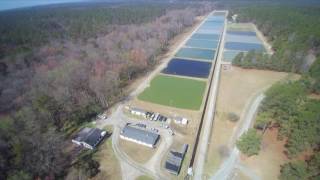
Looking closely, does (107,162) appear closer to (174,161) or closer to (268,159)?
(174,161)

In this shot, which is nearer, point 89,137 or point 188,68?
point 89,137

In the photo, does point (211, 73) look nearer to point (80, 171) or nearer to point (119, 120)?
point (119, 120)

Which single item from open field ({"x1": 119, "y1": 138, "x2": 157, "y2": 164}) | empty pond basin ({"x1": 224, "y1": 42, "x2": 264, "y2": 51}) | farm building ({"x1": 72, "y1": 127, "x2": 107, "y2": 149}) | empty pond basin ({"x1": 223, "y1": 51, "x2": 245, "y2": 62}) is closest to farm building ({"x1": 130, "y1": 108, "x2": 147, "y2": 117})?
farm building ({"x1": 72, "y1": 127, "x2": 107, "y2": 149})

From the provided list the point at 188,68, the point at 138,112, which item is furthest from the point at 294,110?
the point at 188,68

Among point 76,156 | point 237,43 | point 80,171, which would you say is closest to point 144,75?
point 76,156

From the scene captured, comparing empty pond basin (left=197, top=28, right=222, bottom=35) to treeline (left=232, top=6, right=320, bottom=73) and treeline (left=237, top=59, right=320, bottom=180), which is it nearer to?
treeline (left=232, top=6, right=320, bottom=73)

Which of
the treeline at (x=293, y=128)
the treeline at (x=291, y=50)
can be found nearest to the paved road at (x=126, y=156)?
the treeline at (x=293, y=128)
